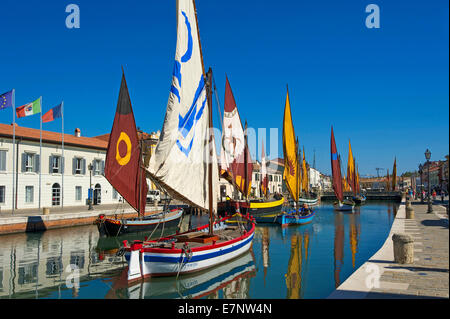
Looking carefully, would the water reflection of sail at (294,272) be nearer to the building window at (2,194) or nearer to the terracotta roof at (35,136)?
the building window at (2,194)

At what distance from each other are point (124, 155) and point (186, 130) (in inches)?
456

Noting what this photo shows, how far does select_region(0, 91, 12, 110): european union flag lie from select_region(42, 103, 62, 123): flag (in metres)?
4.40

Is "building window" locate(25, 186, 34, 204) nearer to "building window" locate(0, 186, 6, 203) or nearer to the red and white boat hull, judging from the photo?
"building window" locate(0, 186, 6, 203)

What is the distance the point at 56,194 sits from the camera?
39.3 metres

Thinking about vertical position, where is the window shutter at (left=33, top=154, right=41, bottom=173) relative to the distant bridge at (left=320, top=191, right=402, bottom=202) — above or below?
above

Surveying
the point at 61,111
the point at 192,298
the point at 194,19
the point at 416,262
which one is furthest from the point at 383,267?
the point at 61,111

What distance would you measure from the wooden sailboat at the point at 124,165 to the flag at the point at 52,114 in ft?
43.9

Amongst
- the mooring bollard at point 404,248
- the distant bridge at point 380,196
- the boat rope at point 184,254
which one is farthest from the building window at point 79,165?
the distant bridge at point 380,196

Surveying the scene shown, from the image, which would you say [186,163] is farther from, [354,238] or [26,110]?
[26,110]

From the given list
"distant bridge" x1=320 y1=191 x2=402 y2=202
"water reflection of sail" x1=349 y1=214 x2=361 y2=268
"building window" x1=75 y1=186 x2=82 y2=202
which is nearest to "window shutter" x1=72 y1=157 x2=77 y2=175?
"building window" x1=75 y1=186 x2=82 y2=202

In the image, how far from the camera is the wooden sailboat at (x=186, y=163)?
530 inches

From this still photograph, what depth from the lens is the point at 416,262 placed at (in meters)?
11.3

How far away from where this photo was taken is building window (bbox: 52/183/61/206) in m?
38.9
